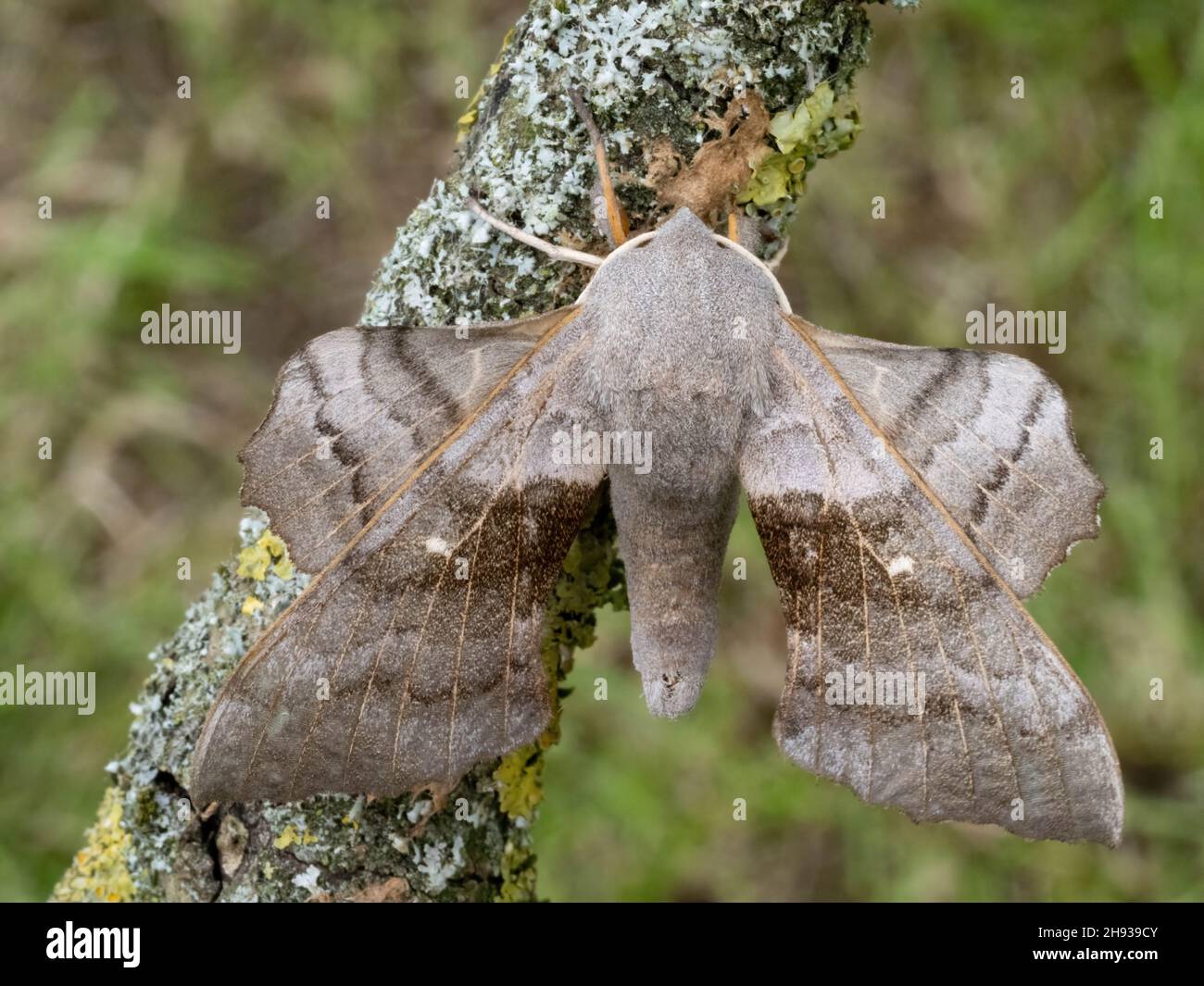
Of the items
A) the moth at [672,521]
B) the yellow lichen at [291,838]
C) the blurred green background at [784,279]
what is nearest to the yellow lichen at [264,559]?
the moth at [672,521]

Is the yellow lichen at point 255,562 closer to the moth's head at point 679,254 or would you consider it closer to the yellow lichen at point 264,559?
the yellow lichen at point 264,559

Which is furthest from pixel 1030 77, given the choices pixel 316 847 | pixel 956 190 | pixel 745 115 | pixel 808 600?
pixel 316 847

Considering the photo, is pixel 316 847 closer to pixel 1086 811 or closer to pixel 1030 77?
pixel 1086 811

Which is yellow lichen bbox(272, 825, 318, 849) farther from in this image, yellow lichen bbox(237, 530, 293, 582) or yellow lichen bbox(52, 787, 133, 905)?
yellow lichen bbox(237, 530, 293, 582)

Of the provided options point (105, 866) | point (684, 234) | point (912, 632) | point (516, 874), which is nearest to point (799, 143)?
point (684, 234)

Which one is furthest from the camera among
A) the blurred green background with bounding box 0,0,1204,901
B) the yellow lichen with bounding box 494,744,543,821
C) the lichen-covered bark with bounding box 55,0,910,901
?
the blurred green background with bounding box 0,0,1204,901

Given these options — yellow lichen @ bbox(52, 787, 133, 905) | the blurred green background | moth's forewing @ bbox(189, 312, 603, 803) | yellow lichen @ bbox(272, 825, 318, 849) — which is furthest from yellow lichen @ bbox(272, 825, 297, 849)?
the blurred green background
